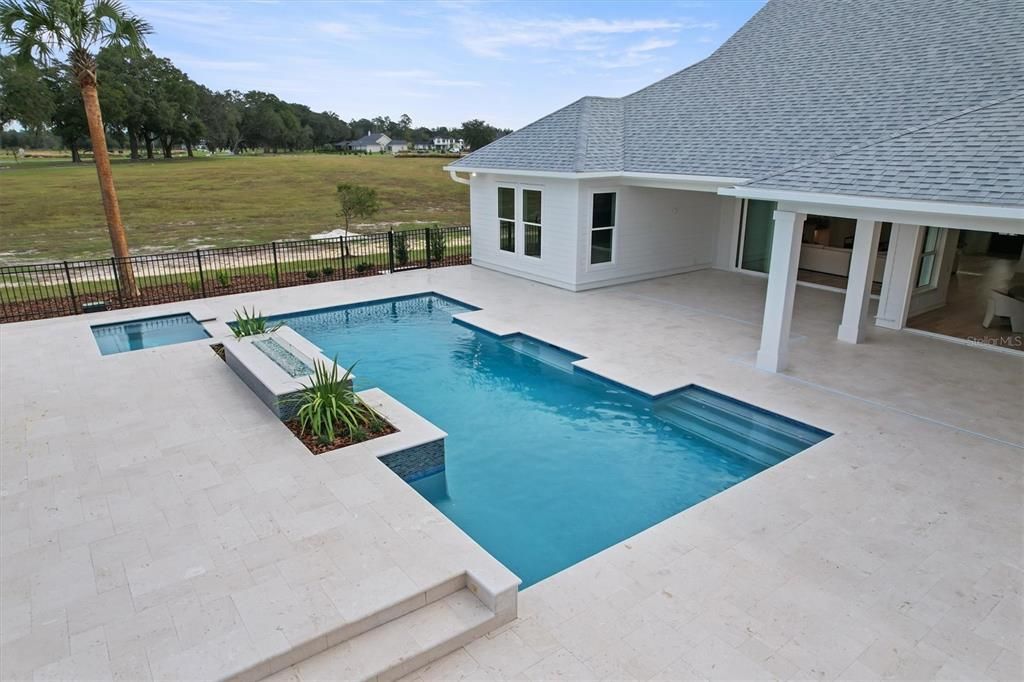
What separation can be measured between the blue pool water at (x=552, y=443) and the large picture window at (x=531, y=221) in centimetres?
426

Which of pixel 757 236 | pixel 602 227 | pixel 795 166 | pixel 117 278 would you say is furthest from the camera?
pixel 757 236

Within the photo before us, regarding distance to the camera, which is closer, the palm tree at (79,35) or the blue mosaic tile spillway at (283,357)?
the blue mosaic tile spillway at (283,357)

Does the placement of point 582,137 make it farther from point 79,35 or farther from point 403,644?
point 403,644

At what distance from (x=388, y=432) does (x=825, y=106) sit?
35.8 ft

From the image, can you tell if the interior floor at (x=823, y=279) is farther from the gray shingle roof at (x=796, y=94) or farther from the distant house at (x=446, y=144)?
the distant house at (x=446, y=144)

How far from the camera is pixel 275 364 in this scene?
8.26 metres

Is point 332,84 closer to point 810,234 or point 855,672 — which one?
point 810,234

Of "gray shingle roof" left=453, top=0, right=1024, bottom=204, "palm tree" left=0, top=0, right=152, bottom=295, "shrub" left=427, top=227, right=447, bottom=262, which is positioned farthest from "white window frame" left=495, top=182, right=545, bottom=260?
"palm tree" left=0, top=0, right=152, bottom=295

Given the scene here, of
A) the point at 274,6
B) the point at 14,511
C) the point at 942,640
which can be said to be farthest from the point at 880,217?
the point at 274,6

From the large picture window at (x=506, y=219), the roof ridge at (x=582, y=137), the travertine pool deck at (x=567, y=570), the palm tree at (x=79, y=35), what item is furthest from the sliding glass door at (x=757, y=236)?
the palm tree at (x=79, y=35)

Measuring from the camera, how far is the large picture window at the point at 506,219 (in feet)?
49.5

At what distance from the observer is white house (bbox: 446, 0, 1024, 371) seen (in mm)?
7527

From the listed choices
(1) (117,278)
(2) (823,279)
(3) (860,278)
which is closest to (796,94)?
(2) (823,279)

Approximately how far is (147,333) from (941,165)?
13.2 m
